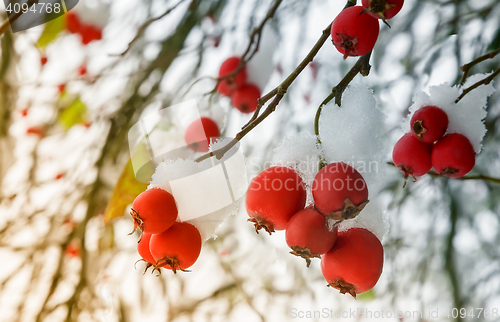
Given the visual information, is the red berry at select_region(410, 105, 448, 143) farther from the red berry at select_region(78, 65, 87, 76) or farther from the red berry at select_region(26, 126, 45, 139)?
the red berry at select_region(26, 126, 45, 139)

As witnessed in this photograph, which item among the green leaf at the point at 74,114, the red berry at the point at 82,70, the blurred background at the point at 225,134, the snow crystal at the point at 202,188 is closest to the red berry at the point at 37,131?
the blurred background at the point at 225,134

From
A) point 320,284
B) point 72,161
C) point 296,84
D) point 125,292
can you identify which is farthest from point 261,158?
point 125,292

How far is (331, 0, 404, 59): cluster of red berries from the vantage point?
32 centimetres

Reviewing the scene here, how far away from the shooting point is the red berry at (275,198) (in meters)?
0.31

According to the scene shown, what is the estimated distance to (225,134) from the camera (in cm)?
79

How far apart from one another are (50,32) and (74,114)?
0.72ft

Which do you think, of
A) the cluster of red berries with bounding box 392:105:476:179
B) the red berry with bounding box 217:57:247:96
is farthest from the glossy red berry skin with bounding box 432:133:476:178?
the red berry with bounding box 217:57:247:96

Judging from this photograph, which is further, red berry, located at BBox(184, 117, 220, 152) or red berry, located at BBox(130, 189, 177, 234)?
red berry, located at BBox(184, 117, 220, 152)

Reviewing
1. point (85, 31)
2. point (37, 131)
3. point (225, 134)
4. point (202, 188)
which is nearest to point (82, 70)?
point (85, 31)

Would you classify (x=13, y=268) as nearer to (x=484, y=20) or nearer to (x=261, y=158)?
(x=261, y=158)

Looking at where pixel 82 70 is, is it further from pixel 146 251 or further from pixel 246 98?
pixel 146 251

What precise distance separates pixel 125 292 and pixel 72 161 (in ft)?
1.65

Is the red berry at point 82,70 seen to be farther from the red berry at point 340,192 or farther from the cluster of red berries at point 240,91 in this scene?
the red berry at point 340,192

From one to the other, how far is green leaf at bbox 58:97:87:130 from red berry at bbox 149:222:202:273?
2.37 ft
